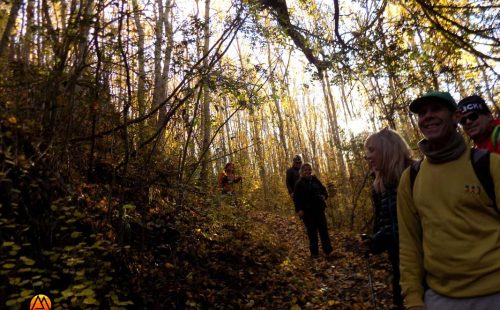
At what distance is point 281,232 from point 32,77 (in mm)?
8088

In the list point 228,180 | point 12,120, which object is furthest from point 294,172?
point 12,120

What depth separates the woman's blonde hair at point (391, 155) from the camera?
2.83 m

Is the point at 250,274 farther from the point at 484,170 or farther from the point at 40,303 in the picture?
the point at 484,170

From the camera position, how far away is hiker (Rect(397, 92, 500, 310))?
1.58 m

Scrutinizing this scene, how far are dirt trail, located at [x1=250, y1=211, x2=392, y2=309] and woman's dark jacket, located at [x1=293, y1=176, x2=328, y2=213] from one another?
1089 millimetres

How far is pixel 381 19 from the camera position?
24.9 ft

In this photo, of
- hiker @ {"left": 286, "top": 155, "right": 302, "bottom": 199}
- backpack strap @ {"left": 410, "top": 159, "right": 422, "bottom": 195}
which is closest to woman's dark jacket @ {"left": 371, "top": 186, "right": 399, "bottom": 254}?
backpack strap @ {"left": 410, "top": 159, "right": 422, "bottom": 195}

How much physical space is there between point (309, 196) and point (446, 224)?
5177 millimetres

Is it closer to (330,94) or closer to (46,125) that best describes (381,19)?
(46,125)

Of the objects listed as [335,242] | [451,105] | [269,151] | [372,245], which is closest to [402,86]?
[335,242]

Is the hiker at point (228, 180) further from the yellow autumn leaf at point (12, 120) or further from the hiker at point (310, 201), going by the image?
the yellow autumn leaf at point (12, 120)

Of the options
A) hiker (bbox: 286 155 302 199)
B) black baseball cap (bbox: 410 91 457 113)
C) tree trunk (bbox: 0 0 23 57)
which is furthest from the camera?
hiker (bbox: 286 155 302 199)

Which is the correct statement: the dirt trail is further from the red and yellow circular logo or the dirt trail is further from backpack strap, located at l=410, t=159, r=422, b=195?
backpack strap, located at l=410, t=159, r=422, b=195

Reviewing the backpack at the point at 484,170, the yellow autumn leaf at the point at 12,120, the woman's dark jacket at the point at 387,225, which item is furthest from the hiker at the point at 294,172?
the backpack at the point at 484,170
